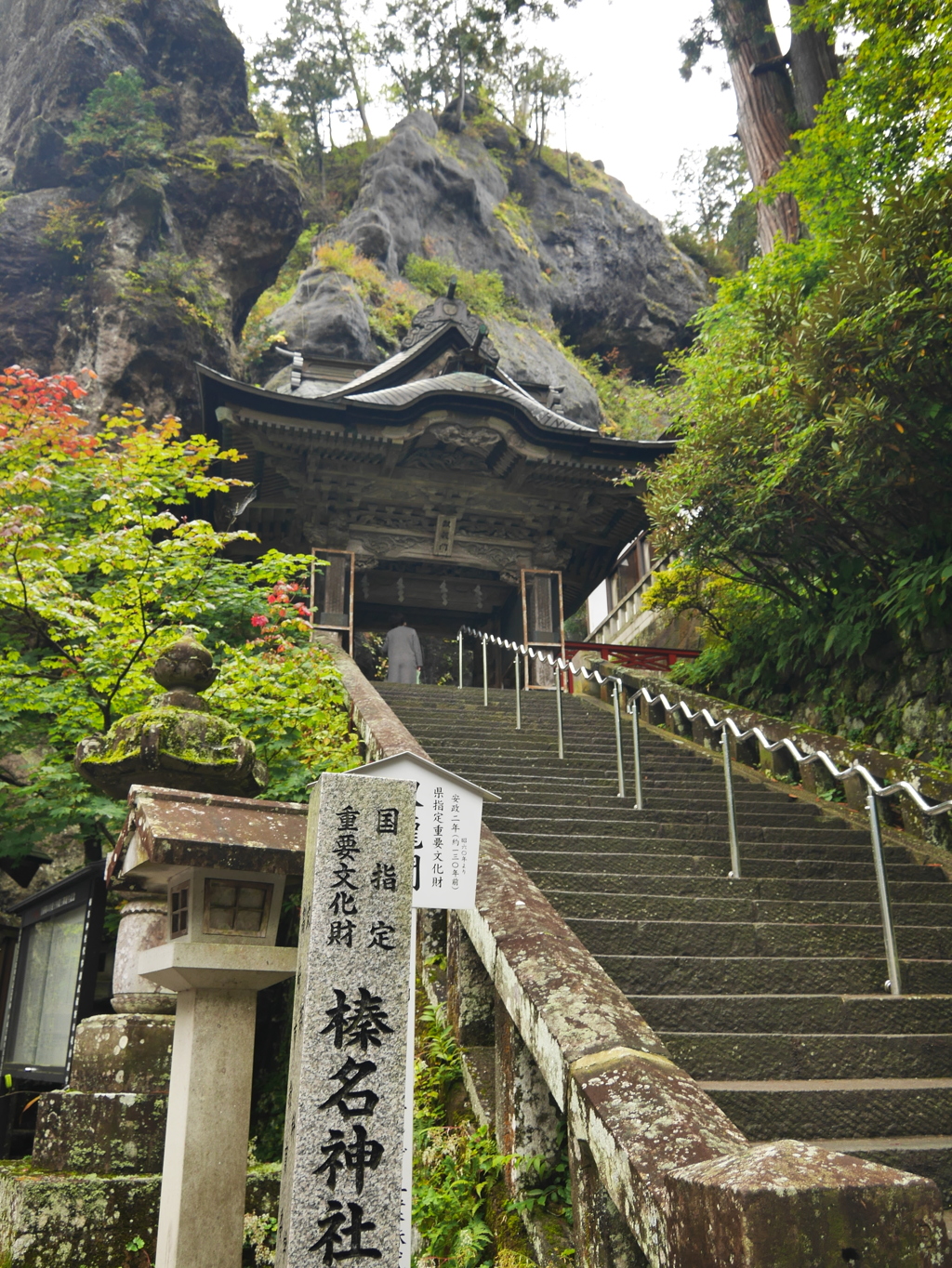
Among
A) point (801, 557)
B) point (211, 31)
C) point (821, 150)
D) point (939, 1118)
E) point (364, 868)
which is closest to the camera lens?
point (364, 868)

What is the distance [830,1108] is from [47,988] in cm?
436

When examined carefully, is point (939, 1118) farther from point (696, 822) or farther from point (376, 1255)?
point (696, 822)

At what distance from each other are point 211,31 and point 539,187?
619 inches

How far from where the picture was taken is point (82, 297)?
54.5 ft

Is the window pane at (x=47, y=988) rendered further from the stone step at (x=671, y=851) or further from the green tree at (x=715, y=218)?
the green tree at (x=715, y=218)

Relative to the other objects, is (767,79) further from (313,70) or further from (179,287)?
(313,70)

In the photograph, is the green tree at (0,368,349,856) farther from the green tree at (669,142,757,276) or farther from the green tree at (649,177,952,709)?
the green tree at (669,142,757,276)

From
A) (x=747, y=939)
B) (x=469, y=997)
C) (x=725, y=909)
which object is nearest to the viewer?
(x=469, y=997)


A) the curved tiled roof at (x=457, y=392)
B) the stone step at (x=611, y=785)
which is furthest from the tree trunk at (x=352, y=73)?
the stone step at (x=611, y=785)

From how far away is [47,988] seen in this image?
17.3 ft

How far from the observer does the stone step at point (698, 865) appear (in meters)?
5.33

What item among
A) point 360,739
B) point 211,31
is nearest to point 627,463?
point 360,739

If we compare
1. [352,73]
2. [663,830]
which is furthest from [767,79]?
[352,73]

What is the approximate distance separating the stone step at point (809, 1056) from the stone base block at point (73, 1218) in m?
1.89
